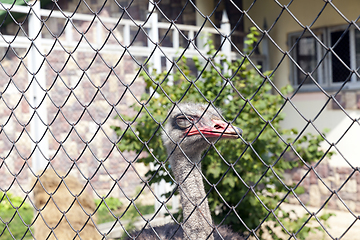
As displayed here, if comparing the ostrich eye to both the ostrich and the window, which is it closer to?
the ostrich

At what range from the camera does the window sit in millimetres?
6676

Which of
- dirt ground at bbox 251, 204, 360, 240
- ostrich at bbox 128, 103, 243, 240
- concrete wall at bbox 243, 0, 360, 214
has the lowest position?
ostrich at bbox 128, 103, 243, 240

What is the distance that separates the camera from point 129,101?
7.09m

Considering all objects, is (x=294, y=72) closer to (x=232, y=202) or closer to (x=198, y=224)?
(x=232, y=202)

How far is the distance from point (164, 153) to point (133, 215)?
2312 mm

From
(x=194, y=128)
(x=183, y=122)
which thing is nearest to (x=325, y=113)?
(x=183, y=122)

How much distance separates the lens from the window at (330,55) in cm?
668

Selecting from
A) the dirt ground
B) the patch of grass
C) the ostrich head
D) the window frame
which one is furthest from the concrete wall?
the ostrich head

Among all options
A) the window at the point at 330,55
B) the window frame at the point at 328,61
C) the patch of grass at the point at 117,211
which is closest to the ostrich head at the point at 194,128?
the patch of grass at the point at 117,211

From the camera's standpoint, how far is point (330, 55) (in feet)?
22.9

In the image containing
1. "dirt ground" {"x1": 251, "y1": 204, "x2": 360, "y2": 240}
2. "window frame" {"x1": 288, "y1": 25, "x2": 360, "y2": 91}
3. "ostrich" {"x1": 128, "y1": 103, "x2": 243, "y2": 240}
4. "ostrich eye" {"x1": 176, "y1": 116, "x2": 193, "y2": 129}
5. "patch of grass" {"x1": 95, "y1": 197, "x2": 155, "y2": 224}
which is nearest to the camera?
"ostrich" {"x1": 128, "y1": 103, "x2": 243, "y2": 240}

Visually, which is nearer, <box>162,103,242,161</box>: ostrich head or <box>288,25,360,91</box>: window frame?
<box>162,103,242,161</box>: ostrich head

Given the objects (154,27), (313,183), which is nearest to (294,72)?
(313,183)

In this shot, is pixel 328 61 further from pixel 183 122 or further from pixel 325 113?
pixel 183 122
